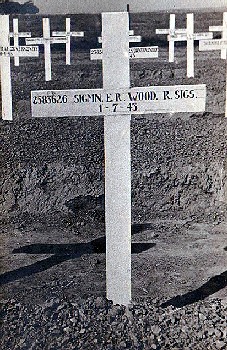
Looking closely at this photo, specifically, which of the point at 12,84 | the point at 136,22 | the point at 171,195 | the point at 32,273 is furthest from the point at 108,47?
the point at 32,273

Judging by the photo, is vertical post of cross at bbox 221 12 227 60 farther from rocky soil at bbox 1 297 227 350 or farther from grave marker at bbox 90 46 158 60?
rocky soil at bbox 1 297 227 350

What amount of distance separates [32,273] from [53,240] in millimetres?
83

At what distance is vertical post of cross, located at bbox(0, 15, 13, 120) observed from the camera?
1521 mm

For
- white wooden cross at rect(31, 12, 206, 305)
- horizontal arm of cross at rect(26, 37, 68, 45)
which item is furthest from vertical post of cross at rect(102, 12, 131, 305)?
horizontal arm of cross at rect(26, 37, 68, 45)

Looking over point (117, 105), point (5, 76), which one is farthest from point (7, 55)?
point (117, 105)

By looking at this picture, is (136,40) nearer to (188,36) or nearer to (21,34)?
(188,36)

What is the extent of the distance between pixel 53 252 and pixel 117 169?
0.23 m

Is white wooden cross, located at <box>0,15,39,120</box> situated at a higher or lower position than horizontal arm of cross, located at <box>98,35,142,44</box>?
lower

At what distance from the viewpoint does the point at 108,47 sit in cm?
148

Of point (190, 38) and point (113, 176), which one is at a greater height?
point (190, 38)

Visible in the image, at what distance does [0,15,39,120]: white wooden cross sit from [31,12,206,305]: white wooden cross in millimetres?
64

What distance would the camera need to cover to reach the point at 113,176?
5.06 feet

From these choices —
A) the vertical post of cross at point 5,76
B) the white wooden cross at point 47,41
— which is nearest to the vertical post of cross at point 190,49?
the white wooden cross at point 47,41

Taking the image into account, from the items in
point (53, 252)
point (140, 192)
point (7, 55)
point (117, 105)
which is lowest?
point (53, 252)
